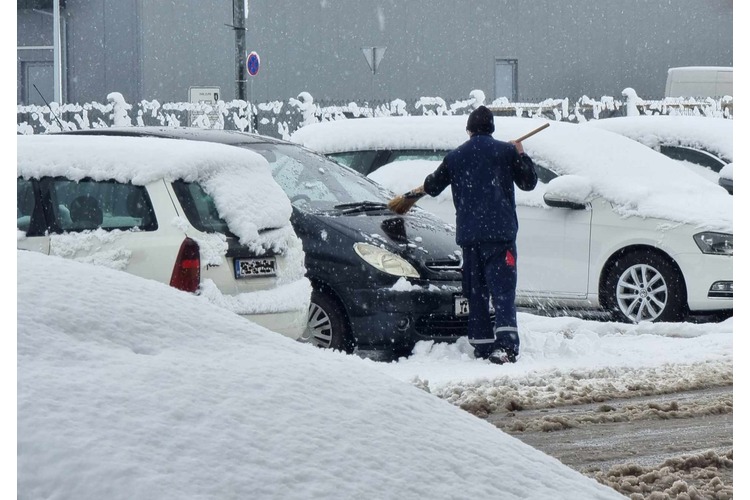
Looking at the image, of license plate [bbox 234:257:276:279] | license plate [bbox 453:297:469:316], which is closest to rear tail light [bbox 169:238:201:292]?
license plate [bbox 234:257:276:279]

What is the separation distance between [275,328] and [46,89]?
20.4 meters

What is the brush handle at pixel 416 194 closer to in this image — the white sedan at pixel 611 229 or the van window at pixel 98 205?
the white sedan at pixel 611 229

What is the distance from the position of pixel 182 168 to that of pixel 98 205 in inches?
19.0

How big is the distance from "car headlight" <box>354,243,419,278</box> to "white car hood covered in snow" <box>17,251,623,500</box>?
5382 millimetres

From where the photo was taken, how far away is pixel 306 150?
32.0 ft

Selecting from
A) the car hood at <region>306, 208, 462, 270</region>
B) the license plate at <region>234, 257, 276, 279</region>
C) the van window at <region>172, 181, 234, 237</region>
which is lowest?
the license plate at <region>234, 257, 276, 279</region>

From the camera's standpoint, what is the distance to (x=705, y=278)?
10.4 m

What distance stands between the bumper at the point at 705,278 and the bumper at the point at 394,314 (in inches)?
100

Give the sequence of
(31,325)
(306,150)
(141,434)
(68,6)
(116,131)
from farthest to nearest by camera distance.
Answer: (68,6) < (306,150) < (116,131) < (31,325) < (141,434)

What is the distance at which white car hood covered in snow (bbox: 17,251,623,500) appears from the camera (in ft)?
7.71

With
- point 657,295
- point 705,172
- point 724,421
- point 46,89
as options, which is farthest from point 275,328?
point 46,89

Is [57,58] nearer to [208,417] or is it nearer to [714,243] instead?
[714,243]

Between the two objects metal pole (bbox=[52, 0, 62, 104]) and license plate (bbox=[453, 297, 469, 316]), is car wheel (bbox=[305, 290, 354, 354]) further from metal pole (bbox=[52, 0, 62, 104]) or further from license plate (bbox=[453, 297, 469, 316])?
metal pole (bbox=[52, 0, 62, 104])
